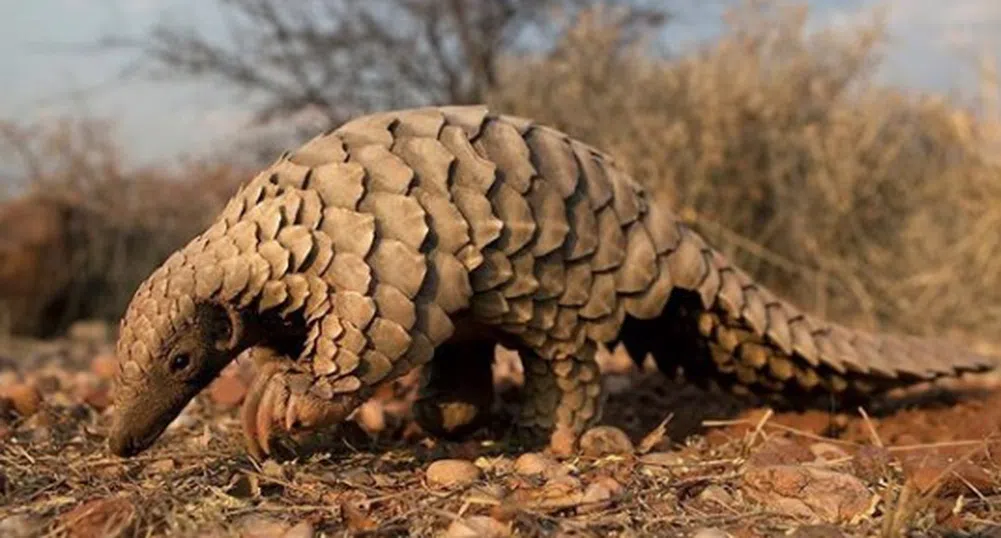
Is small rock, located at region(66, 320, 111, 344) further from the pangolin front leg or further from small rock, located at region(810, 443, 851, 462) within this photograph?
small rock, located at region(810, 443, 851, 462)

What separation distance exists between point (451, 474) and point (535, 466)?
0.20 meters

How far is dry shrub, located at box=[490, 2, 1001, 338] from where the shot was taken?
22.0ft

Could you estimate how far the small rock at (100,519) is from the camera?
179 cm

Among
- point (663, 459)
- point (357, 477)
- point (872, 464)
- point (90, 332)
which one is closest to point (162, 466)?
point (357, 477)

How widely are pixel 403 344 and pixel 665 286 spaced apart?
801 mm

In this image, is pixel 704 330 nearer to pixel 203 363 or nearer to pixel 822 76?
pixel 203 363

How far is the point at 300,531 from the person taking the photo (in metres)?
1.82

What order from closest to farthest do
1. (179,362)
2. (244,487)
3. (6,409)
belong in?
1. (244,487)
2. (179,362)
3. (6,409)

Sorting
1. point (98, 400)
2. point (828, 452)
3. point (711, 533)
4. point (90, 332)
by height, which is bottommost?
point (90, 332)

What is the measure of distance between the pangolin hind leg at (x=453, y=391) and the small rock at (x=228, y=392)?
720 mm

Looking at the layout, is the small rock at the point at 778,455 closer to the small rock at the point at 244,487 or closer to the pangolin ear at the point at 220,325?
the small rock at the point at 244,487

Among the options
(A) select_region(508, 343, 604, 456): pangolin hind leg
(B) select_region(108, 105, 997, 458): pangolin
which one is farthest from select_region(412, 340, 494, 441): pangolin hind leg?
(A) select_region(508, 343, 604, 456): pangolin hind leg

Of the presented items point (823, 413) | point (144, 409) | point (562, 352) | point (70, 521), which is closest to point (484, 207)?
point (562, 352)

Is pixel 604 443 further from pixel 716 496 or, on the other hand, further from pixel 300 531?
pixel 300 531
